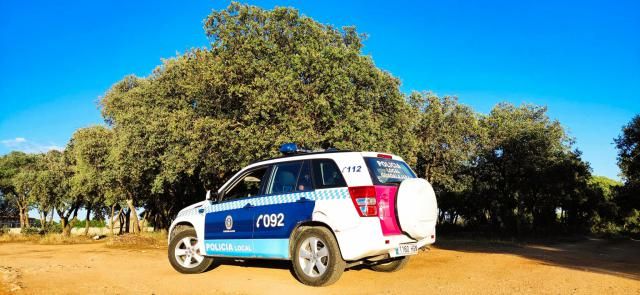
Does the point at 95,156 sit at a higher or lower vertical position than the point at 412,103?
lower

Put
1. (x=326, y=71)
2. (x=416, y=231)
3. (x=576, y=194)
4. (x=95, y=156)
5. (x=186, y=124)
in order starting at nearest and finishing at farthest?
(x=416, y=231) → (x=326, y=71) → (x=186, y=124) → (x=95, y=156) → (x=576, y=194)

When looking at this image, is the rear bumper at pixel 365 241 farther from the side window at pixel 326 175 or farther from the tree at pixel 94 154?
the tree at pixel 94 154

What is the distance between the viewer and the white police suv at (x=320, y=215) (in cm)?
685

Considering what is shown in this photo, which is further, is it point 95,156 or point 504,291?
point 95,156

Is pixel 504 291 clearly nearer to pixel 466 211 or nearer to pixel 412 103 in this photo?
pixel 412 103

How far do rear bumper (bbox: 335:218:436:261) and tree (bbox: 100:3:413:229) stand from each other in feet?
24.0

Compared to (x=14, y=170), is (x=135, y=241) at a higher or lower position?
lower

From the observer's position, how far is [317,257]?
7203 mm

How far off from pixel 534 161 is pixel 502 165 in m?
2.15

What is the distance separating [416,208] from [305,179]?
1.92 m

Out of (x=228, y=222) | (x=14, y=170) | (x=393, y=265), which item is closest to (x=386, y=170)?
Result: (x=393, y=265)

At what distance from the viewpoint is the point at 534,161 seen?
2975 cm

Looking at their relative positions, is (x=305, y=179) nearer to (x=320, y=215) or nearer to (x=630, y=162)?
(x=320, y=215)

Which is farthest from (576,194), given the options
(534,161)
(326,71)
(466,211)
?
(326,71)
